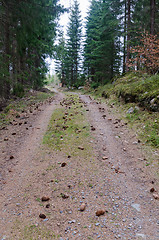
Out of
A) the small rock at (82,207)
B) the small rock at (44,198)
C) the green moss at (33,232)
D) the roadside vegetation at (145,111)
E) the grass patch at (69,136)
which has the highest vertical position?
the roadside vegetation at (145,111)

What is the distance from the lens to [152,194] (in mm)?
2982

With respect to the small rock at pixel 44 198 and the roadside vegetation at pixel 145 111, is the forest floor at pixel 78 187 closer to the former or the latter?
the small rock at pixel 44 198

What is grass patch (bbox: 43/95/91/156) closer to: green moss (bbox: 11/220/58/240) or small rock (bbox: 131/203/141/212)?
small rock (bbox: 131/203/141/212)

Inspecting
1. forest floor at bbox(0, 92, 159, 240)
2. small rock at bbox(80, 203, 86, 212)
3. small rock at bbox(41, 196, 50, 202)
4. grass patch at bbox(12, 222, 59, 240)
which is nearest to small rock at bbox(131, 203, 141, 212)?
forest floor at bbox(0, 92, 159, 240)

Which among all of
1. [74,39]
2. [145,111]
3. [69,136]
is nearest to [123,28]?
[145,111]

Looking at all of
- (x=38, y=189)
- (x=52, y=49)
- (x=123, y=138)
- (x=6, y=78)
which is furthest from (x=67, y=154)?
(x=52, y=49)

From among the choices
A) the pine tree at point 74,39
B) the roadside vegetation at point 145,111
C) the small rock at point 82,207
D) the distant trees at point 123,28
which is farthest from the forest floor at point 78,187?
the pine tree at point 74,39

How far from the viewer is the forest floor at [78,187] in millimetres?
2255

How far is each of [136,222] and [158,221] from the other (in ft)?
1.14

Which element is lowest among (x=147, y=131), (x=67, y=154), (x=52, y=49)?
(x=67, y=154)

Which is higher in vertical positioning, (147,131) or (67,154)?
(147,131)

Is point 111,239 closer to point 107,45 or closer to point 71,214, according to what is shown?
point 71,214

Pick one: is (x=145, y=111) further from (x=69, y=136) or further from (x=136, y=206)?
(x=136, y=206)

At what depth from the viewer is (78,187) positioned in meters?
3.17
